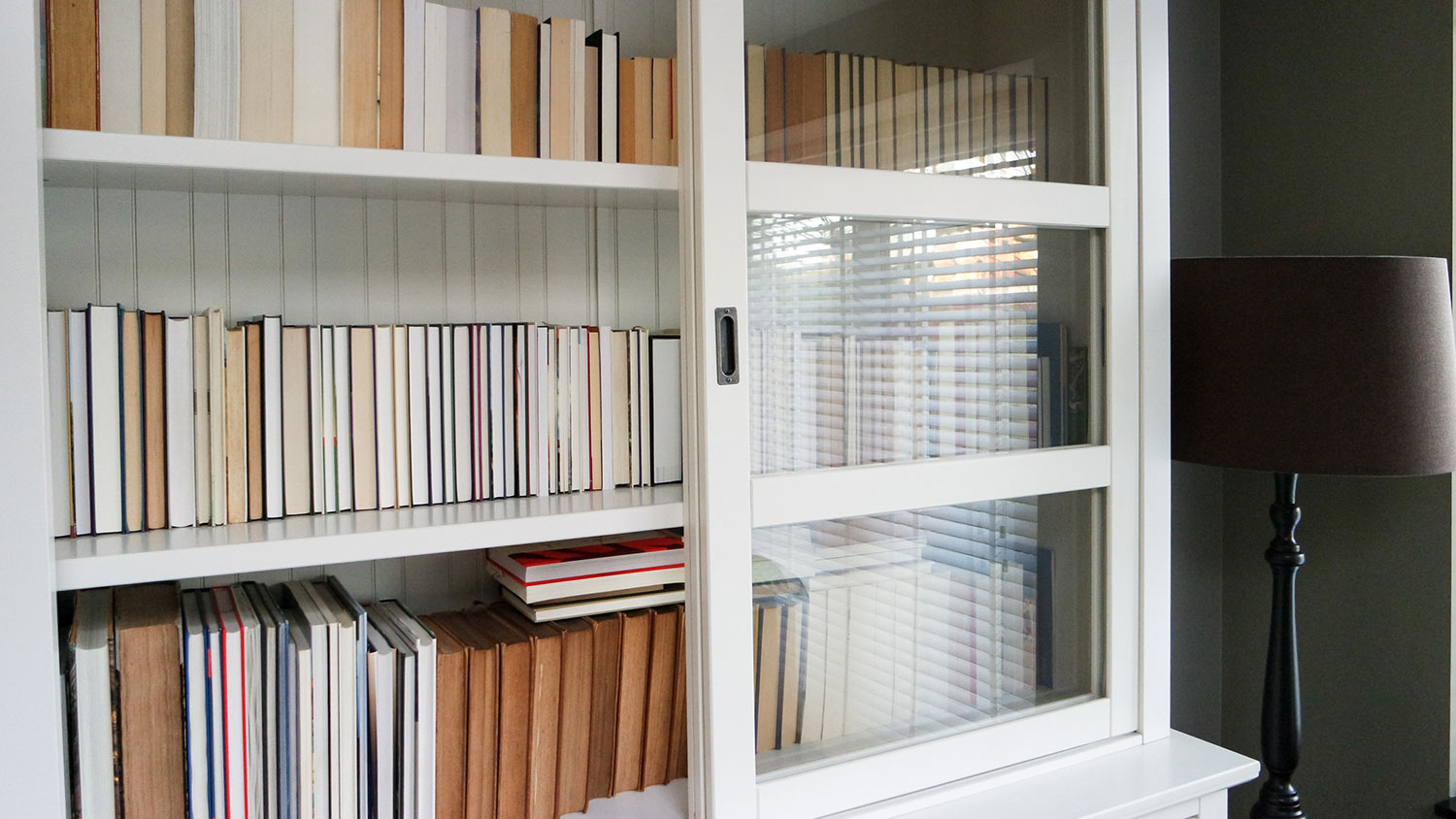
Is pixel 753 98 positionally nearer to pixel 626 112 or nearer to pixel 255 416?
pixel 626 112

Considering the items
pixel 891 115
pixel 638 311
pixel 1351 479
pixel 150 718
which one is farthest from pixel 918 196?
pixel 1351 479

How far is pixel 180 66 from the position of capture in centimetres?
95

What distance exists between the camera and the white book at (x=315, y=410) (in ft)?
3.52

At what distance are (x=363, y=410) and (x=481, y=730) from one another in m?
0.38

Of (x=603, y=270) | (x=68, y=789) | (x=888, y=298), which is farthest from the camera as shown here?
(x=603, y=270)

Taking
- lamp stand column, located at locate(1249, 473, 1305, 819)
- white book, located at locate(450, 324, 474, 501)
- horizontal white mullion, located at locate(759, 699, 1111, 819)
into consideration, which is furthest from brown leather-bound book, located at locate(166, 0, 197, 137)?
lamp stand column, located at locate(1249, 473, 1305, 819)

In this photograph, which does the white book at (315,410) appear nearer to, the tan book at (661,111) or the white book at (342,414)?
the white book at (342,414)

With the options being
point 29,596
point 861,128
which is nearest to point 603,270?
point 861,128

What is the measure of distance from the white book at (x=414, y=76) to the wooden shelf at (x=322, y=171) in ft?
0.16

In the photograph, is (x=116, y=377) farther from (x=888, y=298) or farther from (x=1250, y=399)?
(x=1250, y=399)

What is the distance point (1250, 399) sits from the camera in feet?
4.40

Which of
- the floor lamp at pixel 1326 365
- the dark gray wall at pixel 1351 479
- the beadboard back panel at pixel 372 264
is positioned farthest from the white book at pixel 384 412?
the dark gray wall at pixel 1351 479

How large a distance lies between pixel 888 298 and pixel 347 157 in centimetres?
62

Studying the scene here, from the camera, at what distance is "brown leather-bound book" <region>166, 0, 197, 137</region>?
0.94 metres
